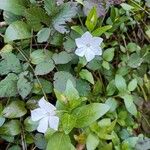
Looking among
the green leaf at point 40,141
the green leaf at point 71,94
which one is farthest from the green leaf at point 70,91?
the green leaf at point 40,141

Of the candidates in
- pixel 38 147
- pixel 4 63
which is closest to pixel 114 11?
pixel 4 63

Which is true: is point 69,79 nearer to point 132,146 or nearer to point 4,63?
point 4,63

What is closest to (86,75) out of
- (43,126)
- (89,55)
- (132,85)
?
(89,55)

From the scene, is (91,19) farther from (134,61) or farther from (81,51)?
(134,61)

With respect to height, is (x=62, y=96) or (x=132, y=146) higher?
(x=62, y=96)

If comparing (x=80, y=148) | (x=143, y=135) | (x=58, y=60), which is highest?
(x=58, y=60)

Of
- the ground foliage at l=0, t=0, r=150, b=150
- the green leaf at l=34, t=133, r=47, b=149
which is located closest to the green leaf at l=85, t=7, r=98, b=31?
the ground foliage at l=0, t=0, r=150, b=150

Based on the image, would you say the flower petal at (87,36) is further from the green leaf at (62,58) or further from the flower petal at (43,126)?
the flower petal at (43,126)

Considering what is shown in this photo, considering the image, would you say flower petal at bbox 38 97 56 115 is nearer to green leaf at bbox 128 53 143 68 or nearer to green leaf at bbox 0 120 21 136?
green leaf at bbox 0 120 21 136
